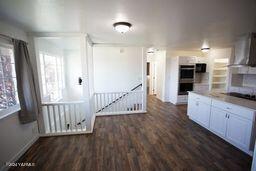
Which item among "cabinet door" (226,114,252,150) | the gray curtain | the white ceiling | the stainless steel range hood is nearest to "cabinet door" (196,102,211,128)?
"cabinet door" (226,114,252,150)

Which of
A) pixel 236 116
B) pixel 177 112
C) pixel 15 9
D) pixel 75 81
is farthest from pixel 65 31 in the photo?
pixel 177 112

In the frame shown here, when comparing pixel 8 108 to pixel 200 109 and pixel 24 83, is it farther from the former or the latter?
pixel 200 109

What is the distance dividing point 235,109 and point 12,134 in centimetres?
416

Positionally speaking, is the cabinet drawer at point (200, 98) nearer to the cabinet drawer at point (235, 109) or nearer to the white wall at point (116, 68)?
the cabinet drawer at point (235, 109)

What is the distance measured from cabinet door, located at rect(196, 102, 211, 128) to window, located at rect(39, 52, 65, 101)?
4223mm

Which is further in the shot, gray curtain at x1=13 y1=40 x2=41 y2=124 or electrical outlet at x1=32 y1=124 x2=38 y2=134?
electrical outlet at x1=32 y1=124 x2=38 y2=134

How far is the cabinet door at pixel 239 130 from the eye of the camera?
7.56 ft

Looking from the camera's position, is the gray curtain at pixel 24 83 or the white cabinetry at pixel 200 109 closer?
the gray curtain at pixel 24 83

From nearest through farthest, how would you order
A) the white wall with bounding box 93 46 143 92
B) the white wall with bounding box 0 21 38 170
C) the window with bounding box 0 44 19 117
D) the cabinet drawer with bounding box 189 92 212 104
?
1. the white wall with bounding box 0 21 38 170
2. the window with bounding box 0 44 19 117
3. the cabinet drawer with bounding box 189 92 212 104
4. the white wall with bounding box 93 46 143 92

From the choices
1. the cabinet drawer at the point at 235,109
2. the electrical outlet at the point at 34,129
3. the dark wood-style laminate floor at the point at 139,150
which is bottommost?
the dark wood-style laminate floor at the point at 139,150

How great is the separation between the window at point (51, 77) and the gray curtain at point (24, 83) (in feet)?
2.93

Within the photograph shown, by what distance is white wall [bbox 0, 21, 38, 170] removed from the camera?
2006mm

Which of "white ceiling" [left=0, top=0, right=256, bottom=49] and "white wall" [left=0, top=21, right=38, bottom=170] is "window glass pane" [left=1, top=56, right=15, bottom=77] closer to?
"white wall" [left=0, top=21, right=38, bottom=170]

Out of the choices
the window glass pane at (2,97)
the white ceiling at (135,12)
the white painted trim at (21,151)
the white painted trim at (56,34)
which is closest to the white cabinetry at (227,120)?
the white ceiling at (135,12)
